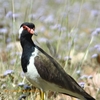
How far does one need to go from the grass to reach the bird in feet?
1.04

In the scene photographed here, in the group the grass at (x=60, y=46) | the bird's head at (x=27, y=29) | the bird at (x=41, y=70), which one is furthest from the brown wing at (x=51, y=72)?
the grass at (x=60, y=46)

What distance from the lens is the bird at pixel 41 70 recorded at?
3.77 metres

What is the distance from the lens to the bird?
12.4 ft

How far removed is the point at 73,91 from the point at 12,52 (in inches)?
70.1

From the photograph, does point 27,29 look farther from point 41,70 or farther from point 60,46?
point 60,46

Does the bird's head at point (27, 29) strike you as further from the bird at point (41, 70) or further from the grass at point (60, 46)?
the grass at point (60, 46)

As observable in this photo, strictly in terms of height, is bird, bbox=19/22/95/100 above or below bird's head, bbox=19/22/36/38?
below

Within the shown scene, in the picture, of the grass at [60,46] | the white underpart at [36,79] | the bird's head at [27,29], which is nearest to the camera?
the white underpart at [36,79]

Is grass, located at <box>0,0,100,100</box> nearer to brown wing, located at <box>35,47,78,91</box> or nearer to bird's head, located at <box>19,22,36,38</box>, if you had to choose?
brown wing, located at <box>35,47,78,91</box>

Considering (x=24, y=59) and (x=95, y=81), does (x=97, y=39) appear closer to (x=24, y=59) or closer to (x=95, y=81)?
(x=95, y=81)

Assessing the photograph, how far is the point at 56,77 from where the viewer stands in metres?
3.89

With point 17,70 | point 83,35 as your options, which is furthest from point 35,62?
point 83,35

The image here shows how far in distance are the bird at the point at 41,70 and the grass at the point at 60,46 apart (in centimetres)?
32

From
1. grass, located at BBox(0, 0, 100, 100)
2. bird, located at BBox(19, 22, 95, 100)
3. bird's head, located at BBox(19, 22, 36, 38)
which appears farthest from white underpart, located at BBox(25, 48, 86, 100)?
grass, located at BBox(0, 0, 100, 100)
